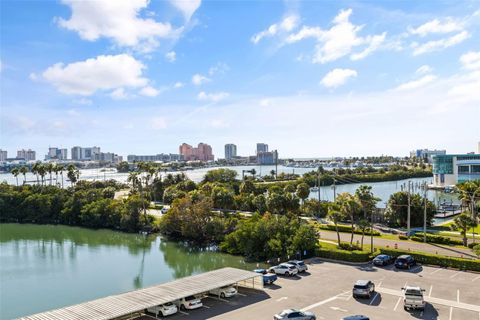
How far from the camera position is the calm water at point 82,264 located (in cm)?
3694

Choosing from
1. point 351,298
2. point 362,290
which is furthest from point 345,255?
point 362,290

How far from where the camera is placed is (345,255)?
1545 inches

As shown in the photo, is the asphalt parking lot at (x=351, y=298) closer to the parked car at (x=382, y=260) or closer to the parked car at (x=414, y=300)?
the parked car at (x=414, y=300)

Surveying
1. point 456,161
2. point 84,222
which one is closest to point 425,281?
point 84,222

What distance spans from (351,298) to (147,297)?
1365 cm

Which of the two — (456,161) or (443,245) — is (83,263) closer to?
(443,245)

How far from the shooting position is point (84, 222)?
7412 cm

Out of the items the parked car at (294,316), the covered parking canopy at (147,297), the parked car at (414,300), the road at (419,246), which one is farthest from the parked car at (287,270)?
the road at (419,246)

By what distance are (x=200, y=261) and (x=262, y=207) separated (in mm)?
18923

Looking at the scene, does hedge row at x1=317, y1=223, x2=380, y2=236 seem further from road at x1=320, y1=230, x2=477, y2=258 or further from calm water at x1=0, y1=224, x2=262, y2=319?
calm water at x1=0, y1=224, x2=262, y2=319

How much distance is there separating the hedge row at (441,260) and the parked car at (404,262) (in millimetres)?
1256

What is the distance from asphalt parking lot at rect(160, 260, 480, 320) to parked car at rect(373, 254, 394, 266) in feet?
3.33

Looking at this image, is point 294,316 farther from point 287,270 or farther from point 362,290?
point 287,270

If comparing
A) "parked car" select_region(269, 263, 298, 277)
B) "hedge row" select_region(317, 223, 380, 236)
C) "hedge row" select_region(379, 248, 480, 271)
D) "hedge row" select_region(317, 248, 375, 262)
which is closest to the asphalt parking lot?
"parked car" select_region(269, 263, 298, 277)
